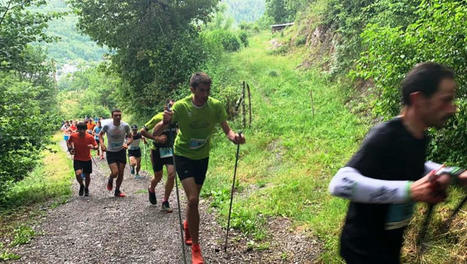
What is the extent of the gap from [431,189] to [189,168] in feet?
10.8

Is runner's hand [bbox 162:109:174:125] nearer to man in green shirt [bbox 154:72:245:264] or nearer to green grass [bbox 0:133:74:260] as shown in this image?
man in green shirt [bbox 154:72:245:264]

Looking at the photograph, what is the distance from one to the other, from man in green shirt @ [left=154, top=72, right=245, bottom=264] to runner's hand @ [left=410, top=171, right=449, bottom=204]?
292 centimetres

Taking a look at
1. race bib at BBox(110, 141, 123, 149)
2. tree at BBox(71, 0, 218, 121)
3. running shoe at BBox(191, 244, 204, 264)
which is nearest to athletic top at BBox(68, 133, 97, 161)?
race bib at BBox(110, 141, 123, 149)

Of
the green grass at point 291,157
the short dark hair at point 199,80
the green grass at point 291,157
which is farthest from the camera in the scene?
the green grass at point 291,157

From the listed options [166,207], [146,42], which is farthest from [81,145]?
[146,42]

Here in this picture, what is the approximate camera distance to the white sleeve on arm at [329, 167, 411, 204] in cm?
158

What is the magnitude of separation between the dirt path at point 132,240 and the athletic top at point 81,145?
4.81 ft

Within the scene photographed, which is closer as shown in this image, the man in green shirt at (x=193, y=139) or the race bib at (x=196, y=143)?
the man in green shirt at (x=193, y=139)

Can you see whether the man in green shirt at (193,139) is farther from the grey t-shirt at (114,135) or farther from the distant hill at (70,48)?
the distant hill at (70,48)

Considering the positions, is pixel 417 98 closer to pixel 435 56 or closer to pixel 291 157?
pixel 435 56

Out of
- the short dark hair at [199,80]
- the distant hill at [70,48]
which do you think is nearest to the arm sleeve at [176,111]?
the short dark hair at [199,80]

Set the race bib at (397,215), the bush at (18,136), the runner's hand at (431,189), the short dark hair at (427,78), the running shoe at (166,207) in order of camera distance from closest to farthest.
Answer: the runner's hand at (431,189)
the short dark hair at (427,78)
the race bib at (397,215)
the running shoe at (166,207)
the bush at (18,136)

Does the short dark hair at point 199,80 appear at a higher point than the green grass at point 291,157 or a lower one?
higher

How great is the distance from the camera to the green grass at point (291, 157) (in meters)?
5.72
